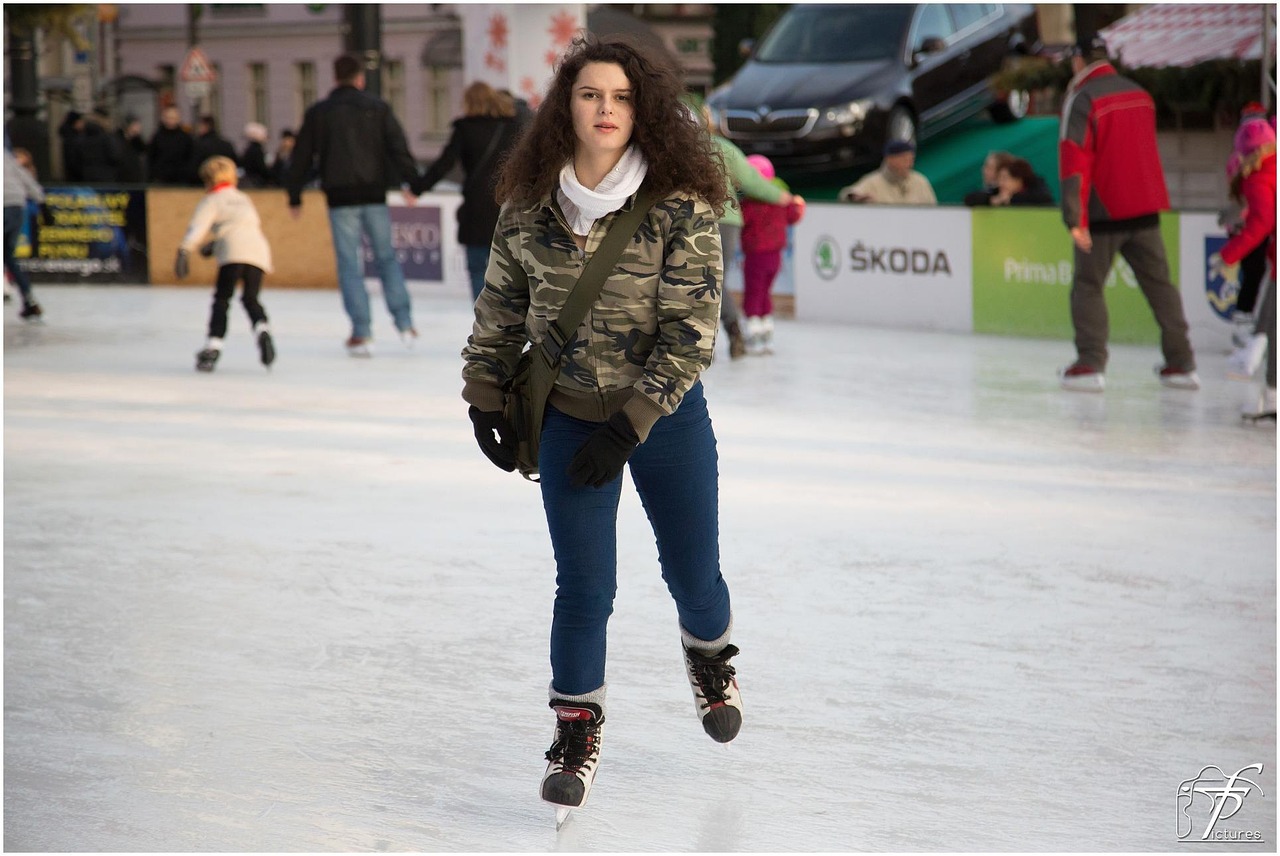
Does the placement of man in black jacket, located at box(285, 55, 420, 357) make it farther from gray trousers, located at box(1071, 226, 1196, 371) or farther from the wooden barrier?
the wooden barrier

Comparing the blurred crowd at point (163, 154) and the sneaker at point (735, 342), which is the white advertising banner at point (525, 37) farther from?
the sneaker at point (735, 342)

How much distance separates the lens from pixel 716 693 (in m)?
3.16

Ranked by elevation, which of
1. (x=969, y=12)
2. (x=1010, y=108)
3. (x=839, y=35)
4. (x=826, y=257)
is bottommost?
(x=826, y=257)

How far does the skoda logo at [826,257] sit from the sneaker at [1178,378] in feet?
11.4

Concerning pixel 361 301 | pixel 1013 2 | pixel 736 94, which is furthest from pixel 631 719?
pixel 1013 2

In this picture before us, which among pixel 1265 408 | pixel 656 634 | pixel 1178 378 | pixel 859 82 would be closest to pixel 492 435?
pixel 656 634

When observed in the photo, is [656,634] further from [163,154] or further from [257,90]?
[257,90]

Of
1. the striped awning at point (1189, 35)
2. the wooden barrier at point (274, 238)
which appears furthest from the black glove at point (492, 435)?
the striped awning at point (1189, 35)

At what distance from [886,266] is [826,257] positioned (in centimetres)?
52

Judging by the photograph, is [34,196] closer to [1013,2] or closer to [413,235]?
[413,235]

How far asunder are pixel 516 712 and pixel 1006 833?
1103 mm

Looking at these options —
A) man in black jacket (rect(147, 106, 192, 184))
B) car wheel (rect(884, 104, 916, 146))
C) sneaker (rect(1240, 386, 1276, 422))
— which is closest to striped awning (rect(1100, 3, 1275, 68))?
car wheel (rect(884, 104, 916, 146))

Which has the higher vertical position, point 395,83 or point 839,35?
point 395,83

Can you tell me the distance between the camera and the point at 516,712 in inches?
137
